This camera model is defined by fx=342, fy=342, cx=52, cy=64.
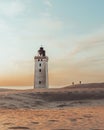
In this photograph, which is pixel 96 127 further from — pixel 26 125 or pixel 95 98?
pixel 95 98

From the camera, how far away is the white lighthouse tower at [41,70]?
7388 cm

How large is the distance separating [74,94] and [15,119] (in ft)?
86.6

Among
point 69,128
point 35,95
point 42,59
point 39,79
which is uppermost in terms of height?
point 42,59

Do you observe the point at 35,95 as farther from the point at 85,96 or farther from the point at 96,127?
the point at 96,127

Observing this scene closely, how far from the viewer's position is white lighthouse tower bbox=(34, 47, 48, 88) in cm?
7388

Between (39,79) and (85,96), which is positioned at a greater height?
(39,79)

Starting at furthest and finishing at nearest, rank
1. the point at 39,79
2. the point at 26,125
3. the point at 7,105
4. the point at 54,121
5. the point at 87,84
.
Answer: the point at 39,79 → the point at 87,84 → the point at 7,105 → the point at 54,121 → the point at 26,125

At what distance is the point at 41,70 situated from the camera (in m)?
75.4

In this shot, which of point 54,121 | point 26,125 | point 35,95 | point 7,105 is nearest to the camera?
point 26,125

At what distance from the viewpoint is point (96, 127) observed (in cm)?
1538

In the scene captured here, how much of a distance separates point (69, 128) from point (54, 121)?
2.40 metres

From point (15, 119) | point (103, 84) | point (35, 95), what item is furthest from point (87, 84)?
point (15, 119)

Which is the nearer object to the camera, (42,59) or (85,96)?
(85,96)

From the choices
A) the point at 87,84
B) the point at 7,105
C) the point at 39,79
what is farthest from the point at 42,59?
the point at 7,105
